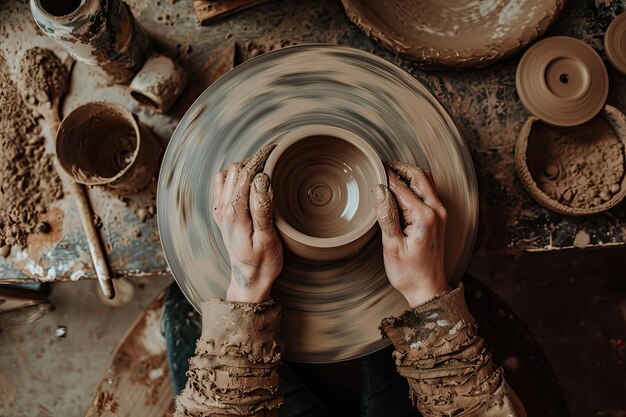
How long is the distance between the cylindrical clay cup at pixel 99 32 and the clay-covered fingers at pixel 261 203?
621 millimetres

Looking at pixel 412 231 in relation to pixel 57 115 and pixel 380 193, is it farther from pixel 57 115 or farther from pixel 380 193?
pixel 57 115

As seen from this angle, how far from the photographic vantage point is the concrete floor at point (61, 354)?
2.46 metres

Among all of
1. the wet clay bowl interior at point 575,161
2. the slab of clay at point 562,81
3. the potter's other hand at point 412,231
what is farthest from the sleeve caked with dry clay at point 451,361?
the slab of clay at point 562,81

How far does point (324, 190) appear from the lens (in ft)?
4.34

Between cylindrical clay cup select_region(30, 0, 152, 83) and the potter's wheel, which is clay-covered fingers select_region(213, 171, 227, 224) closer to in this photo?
the potter's wheel

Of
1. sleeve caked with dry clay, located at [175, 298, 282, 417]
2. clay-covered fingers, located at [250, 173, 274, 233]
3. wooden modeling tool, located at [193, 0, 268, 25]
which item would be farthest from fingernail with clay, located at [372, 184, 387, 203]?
wooden modeling tool, located at [193, 0, 268, 25]

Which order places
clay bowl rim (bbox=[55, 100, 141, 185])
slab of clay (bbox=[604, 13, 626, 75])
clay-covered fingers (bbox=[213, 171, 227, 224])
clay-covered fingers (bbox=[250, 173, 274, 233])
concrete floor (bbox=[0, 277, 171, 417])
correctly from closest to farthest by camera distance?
clay-covered fingers (bbox=[250, 173, 274, 233])
clay-covered fingers (bbox=[213, 171, 227, 224])
clay bowl rim (bbox=[55, 100, 141, 185])
slab of clay (bbox=[604, 13, 626, 75])
concrete floor (bbox=[0, 277, 171, 417])

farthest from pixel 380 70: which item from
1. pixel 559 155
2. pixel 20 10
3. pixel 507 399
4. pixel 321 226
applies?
pixel 20 10

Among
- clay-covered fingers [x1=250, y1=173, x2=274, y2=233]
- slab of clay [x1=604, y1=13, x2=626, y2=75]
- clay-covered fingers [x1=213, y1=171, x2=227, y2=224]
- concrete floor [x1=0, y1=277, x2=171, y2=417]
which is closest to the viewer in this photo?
clay-covered fingers [x1=250, y1=173, x2=274, y2=233]

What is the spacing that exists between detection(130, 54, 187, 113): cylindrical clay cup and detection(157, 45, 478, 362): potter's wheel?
0.63 ft

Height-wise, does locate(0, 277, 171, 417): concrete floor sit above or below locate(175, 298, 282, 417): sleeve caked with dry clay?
below

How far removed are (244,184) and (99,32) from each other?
23.7 inches

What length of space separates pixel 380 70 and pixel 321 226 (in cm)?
45

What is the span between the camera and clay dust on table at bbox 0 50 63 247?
1.59m
